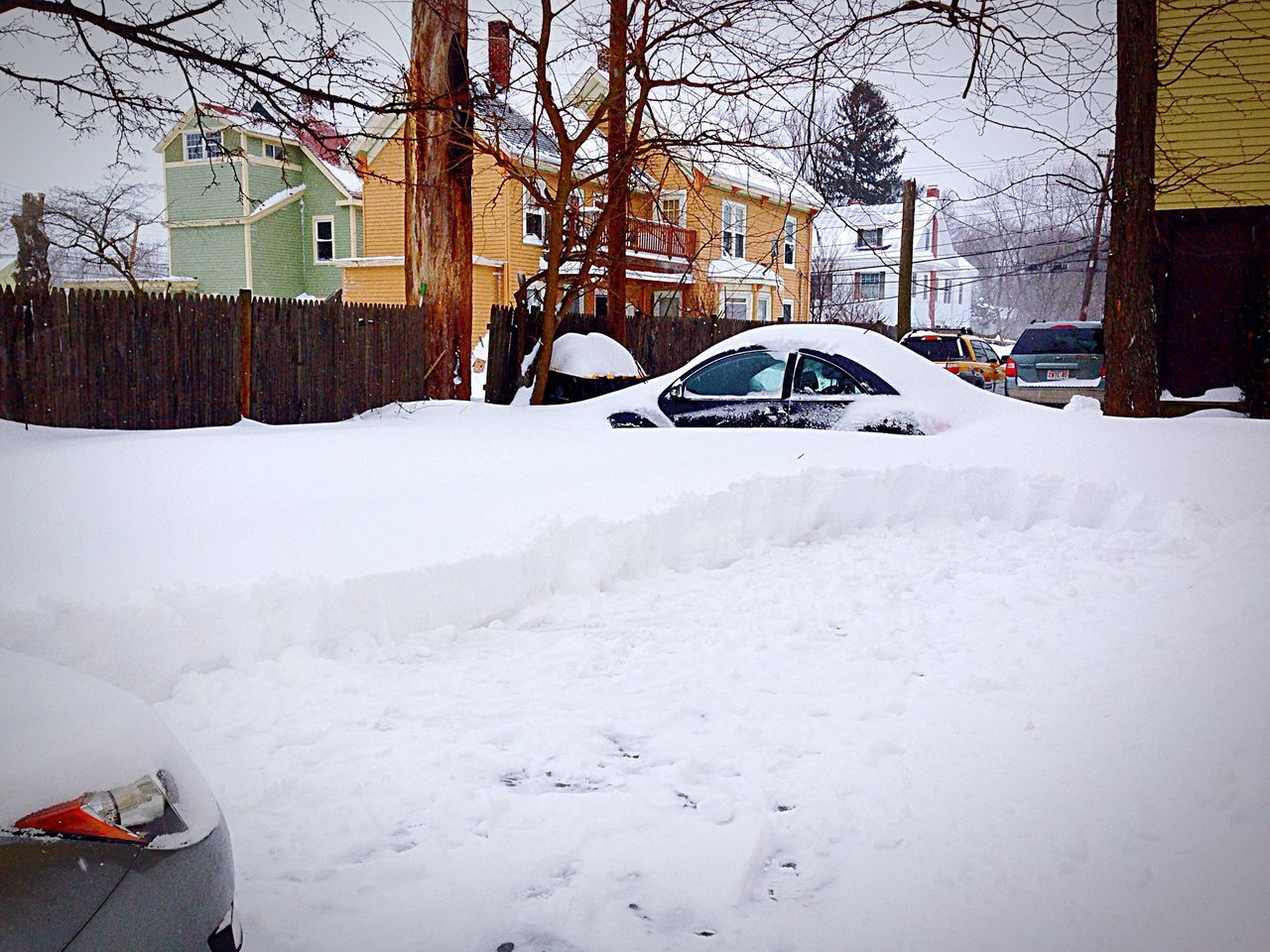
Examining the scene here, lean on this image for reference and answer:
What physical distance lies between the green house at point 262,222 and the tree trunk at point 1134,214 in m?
27.4

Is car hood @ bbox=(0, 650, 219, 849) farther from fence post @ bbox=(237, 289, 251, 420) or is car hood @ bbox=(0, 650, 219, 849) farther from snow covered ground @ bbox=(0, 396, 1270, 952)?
fence post @ bbox=(237, 289, 251, 420)

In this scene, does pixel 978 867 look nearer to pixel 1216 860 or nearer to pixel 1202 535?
pixel 1216 860

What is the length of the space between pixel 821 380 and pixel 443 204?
644 cm

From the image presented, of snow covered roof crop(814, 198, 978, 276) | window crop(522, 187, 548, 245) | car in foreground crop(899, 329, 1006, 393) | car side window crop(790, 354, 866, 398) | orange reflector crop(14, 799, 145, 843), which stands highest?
snow covered roof crop(814, 198, 978, 276)

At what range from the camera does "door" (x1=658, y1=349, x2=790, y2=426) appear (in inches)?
389

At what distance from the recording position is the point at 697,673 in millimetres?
4898

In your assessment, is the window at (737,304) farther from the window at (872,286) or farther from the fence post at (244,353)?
the fence post at (244,353)

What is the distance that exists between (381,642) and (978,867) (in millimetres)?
3323

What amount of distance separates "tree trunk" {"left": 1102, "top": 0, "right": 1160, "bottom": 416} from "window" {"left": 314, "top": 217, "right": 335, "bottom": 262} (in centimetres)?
2899

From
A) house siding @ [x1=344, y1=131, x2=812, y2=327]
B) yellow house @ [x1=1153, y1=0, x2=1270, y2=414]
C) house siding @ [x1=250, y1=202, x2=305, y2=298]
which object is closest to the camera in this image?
yellow house @ [x1=1153, y1=0, x2=1270, y2=414]

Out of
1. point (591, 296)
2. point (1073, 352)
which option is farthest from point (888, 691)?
point (591, 296)

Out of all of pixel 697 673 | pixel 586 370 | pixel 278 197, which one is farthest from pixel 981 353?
pixel 697 673

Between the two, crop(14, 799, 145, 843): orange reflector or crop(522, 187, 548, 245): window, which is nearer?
crop(14, 799, 145, 843): orange reflector

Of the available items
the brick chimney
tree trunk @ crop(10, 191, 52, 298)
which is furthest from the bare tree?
the brick chimney
